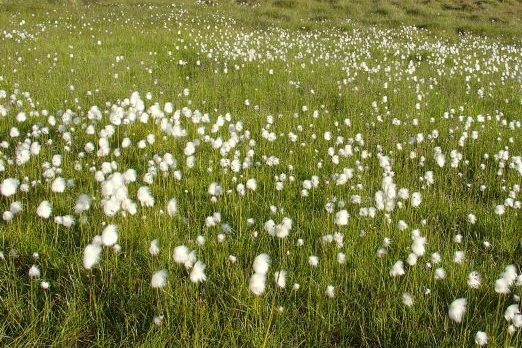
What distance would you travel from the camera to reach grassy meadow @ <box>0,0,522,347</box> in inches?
110

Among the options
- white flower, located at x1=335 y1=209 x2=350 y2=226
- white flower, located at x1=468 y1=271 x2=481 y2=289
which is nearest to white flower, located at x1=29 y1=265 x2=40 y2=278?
white flower, located at x1=335 y1=209 x2=350 y2=226

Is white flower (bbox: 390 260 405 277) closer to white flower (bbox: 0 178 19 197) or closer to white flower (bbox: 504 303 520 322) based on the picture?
white flower (bbox: 504 303 520 322)

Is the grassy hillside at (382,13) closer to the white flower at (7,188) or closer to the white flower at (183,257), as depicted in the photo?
the white flower at (7,188)

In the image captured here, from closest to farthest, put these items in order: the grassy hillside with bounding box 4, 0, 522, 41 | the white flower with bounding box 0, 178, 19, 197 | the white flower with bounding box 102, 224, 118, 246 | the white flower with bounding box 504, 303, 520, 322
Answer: the white flower with bounding box 504, 303, 520, 322 < the white flower with bounding box 102, 224, 118, 246 < the white flower with bounding box 0, 178, 19, 197 < the grassy hillside with bounding box 4, 0, 522, 41

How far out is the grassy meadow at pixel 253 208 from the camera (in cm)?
280

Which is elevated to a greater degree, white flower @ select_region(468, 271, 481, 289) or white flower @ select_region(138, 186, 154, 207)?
white flower @ select_region(138, 186, 154, 207)

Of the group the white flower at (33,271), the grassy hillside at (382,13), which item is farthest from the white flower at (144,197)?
the grassy hillside at (382,13)

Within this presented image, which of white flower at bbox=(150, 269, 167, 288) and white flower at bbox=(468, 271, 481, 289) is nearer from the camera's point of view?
white flower at bbox=(150, 269, 167, 288)

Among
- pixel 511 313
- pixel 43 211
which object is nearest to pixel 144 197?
pixel 43 211

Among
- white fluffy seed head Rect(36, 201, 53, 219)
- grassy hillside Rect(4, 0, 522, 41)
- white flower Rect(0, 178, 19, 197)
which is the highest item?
grassy hillside Rect(4, 0, 522, 41)

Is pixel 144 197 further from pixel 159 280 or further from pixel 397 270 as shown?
pixel 397 270

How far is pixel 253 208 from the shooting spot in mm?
4211

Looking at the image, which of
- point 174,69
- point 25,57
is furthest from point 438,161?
point 25,57

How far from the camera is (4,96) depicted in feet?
22.1
